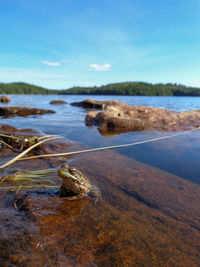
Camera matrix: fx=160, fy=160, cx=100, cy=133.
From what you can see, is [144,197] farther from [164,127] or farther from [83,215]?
[164,127]

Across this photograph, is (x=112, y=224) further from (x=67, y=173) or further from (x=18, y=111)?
(x=18, y=111)

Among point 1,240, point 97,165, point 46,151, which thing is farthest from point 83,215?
point 46,151

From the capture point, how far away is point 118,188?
5.87 ft

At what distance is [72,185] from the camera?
1.45m

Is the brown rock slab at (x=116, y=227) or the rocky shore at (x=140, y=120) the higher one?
the rocky shore at (x=140, y=120)

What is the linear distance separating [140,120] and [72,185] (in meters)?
4.45

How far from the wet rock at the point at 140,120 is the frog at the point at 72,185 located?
3.50 m

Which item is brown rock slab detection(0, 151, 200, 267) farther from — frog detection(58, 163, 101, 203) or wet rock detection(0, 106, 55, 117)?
wet rock detection(0, 106, 55, 117)

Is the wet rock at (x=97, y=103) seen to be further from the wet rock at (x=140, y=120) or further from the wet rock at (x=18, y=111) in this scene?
the wet rock at (x=140, y=120)

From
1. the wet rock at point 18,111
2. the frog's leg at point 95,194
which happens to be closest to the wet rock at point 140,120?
the frog's leg at point 95,194

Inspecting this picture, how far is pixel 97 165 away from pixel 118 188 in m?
0.66

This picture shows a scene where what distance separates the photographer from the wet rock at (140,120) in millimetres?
5336

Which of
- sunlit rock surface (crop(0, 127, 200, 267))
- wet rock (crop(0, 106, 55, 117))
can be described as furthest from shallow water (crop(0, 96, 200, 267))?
wet rock (crop(0, 106, 55, 117))

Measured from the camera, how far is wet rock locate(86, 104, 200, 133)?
5336mm
